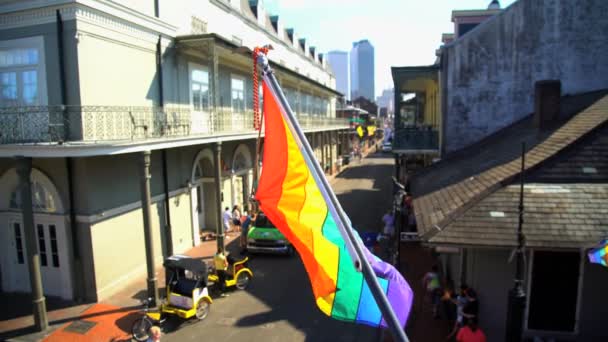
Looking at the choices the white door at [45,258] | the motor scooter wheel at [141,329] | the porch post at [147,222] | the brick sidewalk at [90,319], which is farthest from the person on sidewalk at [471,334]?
the white door at [45,258]

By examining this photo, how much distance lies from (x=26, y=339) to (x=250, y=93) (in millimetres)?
16190

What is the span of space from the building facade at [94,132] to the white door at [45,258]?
1.3 inches

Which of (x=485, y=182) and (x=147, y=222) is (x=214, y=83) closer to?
(x=147, y=222)

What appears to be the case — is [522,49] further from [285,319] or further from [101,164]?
[101,164]

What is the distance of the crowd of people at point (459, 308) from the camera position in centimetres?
791

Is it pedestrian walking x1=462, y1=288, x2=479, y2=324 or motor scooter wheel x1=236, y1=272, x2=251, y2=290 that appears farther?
motor scooter wheel x1=236, y1=272, x2=251, y2=290

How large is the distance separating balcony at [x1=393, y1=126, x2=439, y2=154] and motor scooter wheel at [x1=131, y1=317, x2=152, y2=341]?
1254 centimetres

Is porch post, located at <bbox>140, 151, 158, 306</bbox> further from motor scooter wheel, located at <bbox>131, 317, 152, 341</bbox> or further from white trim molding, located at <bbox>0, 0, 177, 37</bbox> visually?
white trim molding, located at <bbox>0, 0, 177, 37</bbox>

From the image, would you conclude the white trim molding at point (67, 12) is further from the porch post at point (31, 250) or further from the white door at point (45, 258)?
the white door at point (45, 258)

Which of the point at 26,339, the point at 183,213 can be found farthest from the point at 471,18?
the point at 26,339

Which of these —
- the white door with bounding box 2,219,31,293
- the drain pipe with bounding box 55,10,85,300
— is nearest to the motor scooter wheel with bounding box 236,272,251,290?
the drain pipe with bounding box 55,10,85,300

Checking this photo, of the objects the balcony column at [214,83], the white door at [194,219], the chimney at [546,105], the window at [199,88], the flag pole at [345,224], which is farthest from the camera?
the white door at [194,219]

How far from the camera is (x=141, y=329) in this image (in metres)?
9.88

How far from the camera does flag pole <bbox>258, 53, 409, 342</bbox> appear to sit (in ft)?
11.0
